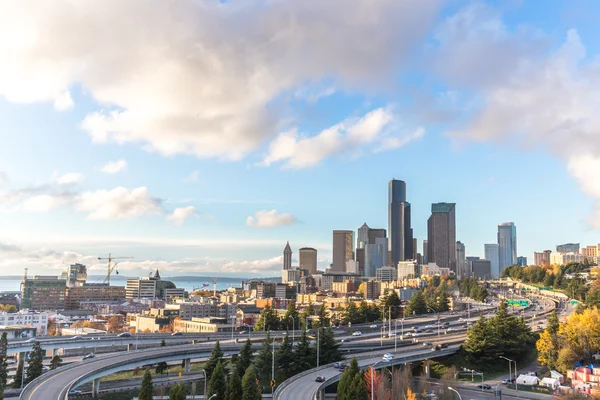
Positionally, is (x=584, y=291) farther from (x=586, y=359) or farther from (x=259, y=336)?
Result: (x=259, y=336)

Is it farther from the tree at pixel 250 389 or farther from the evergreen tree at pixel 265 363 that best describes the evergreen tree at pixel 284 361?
the tree at pixel 250 389

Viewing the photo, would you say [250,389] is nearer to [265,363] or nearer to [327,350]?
[265,363]

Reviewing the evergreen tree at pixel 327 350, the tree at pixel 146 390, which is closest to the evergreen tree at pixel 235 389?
the tree at pixel 146 390

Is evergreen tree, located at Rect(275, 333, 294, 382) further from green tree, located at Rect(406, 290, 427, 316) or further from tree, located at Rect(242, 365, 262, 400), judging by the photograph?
green tree, located at Rect(406, 290, 427, 316)

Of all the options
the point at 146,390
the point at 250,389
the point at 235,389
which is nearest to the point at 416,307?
the point at 250,389

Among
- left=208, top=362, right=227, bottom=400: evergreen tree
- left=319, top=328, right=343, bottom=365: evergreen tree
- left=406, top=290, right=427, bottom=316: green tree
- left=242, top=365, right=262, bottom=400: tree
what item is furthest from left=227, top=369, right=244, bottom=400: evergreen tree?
left=406, top=290, right=427, bottom=316: green tree

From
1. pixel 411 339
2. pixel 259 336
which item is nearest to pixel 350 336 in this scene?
pixel 411 339
